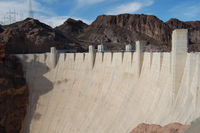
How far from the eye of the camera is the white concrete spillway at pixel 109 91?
29.0ft

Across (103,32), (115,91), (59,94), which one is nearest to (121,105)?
(115,91)

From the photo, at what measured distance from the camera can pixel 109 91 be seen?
16938 mm

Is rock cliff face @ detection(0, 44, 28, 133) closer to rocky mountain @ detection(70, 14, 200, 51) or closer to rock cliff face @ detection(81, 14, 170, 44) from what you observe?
rocky mountain @ detection(70, 14, 200, 51)

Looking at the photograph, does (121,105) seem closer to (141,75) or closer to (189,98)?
(141,75)

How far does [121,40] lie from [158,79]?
5550cm

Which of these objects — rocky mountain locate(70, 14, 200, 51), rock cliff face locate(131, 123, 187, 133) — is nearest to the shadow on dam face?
rock cliff face locate(131, 123, 187, 133)

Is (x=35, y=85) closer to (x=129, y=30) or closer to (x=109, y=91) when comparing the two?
(x=109, y=91)

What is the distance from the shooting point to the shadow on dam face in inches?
872

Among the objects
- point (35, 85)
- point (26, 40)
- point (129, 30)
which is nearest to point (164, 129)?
point (35, 85)

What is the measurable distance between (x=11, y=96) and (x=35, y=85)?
11.8ft

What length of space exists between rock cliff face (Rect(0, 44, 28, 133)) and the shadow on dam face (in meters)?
0.85

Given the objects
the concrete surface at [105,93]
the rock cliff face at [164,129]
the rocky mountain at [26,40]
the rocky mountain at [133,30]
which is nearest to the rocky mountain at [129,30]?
the rocky mountain at [133,30]

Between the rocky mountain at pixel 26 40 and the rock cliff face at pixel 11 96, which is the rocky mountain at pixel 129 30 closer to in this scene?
the rocky mountain at pixel 26 40

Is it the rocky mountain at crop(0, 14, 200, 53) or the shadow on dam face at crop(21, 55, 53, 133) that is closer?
the shadow on dam face at crop(21, 55, 53, 133)
